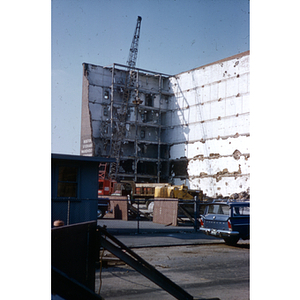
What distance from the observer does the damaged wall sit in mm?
38000

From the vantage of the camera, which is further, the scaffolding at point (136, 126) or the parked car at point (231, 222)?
the scaffolding at point (136, 126)

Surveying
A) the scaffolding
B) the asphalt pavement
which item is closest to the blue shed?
the asphalt pavement

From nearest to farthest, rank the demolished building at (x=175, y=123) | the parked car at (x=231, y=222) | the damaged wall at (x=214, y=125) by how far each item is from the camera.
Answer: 1. the parked car at (x=231, y=222)
2. the damaged wall at (x=214, y=125)
3. the demolished building at (x=175, y=123)

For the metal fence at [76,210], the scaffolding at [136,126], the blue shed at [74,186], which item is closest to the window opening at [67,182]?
the blue shed at [74,186]

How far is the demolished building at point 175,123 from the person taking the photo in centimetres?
3884

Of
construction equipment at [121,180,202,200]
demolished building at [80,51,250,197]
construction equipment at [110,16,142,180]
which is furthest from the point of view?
construction equipment at [110,16,142,180]

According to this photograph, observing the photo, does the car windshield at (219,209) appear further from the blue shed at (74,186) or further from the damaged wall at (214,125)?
the damaged wall at (214,125)

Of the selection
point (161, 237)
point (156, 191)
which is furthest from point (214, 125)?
point (161, 237)

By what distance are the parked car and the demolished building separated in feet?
80.8

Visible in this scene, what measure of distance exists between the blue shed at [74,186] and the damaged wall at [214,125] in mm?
24289

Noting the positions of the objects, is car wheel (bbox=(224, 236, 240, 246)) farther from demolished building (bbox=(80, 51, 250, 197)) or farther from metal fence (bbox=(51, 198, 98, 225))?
demolished building (bbox=(80, 51, 250, 197))
